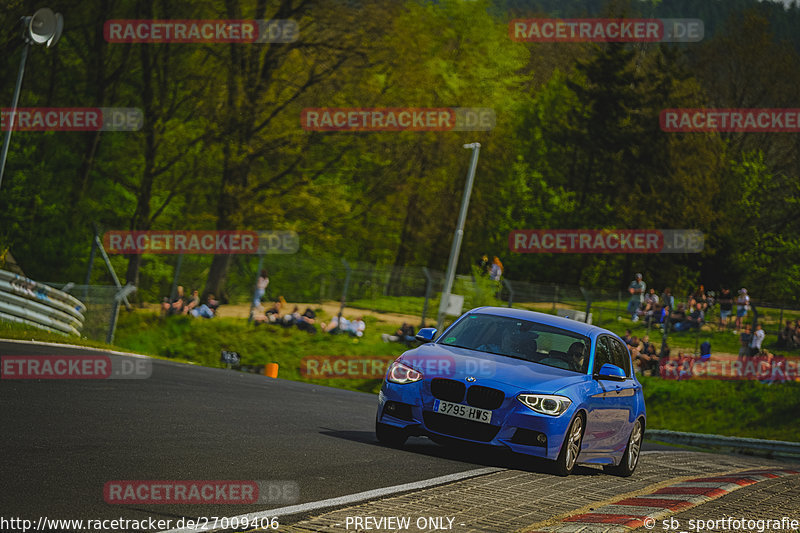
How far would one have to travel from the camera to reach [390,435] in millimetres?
11367

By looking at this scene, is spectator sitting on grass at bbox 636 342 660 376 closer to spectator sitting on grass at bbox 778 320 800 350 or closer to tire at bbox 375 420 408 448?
spectator sitting on grass at bbox 778 320 800 350

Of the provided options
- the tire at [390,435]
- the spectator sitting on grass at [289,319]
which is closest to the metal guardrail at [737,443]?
the tire at [390,435]

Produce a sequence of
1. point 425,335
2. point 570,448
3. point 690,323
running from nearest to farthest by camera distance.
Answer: point 570,448
point 425,335
point 690,323

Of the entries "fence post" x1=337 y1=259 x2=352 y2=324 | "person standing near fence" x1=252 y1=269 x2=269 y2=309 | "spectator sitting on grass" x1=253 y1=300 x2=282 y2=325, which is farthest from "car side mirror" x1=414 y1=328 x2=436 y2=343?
"fence post" x1=337 y1=259 x2=352 y2=324

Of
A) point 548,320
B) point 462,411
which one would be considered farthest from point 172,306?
point 462,411

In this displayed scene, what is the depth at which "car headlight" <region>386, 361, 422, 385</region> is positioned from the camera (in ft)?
35.0

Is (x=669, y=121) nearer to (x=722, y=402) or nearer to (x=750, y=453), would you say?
(x=722, y=402)

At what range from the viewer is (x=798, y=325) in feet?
105

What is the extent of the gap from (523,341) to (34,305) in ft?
49.9

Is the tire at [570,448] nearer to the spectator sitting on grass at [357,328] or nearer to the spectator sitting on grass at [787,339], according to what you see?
the spectator sitting on grass at [787,339]

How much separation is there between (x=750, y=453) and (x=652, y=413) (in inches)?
261

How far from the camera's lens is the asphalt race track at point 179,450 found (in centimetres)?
711

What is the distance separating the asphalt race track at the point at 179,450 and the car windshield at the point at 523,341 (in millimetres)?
1086

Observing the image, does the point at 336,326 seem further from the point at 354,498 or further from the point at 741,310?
the point at 354,498
